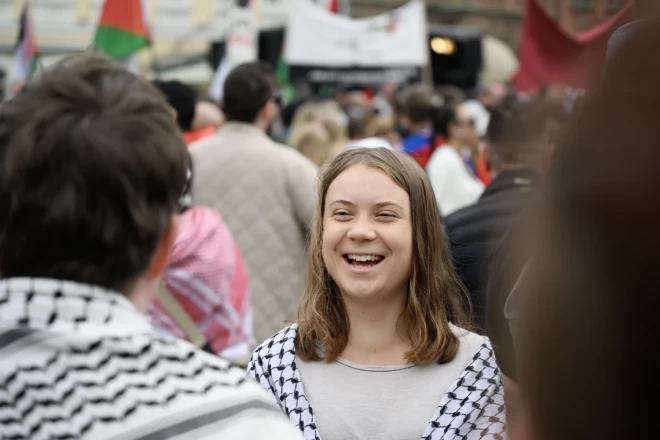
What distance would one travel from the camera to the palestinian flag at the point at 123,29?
28.8ft

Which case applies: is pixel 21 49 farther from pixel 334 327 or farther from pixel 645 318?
pixel 645 318

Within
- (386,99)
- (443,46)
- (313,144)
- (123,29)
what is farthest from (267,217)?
(443,46)

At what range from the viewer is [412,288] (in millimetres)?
2982

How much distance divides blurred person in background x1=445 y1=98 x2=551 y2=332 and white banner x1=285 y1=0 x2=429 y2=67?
545 cm

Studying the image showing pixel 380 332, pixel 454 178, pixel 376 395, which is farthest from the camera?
pixel 454 178

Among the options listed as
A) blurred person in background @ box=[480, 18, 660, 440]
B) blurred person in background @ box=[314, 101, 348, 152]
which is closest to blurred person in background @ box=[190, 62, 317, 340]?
blurred person in background @ box=[314, 101, 348, 152]

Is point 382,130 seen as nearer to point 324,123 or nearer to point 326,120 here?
point 326,120

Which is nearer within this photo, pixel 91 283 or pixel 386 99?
pixel 91 283

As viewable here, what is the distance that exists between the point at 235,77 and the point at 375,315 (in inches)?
140

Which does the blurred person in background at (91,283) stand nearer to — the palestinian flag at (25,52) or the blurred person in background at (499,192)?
the blurred person in background at (499,192)

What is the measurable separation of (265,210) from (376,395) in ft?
10.3

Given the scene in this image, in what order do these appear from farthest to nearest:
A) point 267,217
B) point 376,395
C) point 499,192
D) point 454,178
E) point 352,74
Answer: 1. point 352,74
2. point 454,178
3. point 267,217
4. point 499,192
5. point 376,395

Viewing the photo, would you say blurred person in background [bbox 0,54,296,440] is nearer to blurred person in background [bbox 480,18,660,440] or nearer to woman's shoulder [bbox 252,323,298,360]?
blurred person in background [bbox 480,18,660,440]

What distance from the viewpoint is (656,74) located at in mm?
1098
